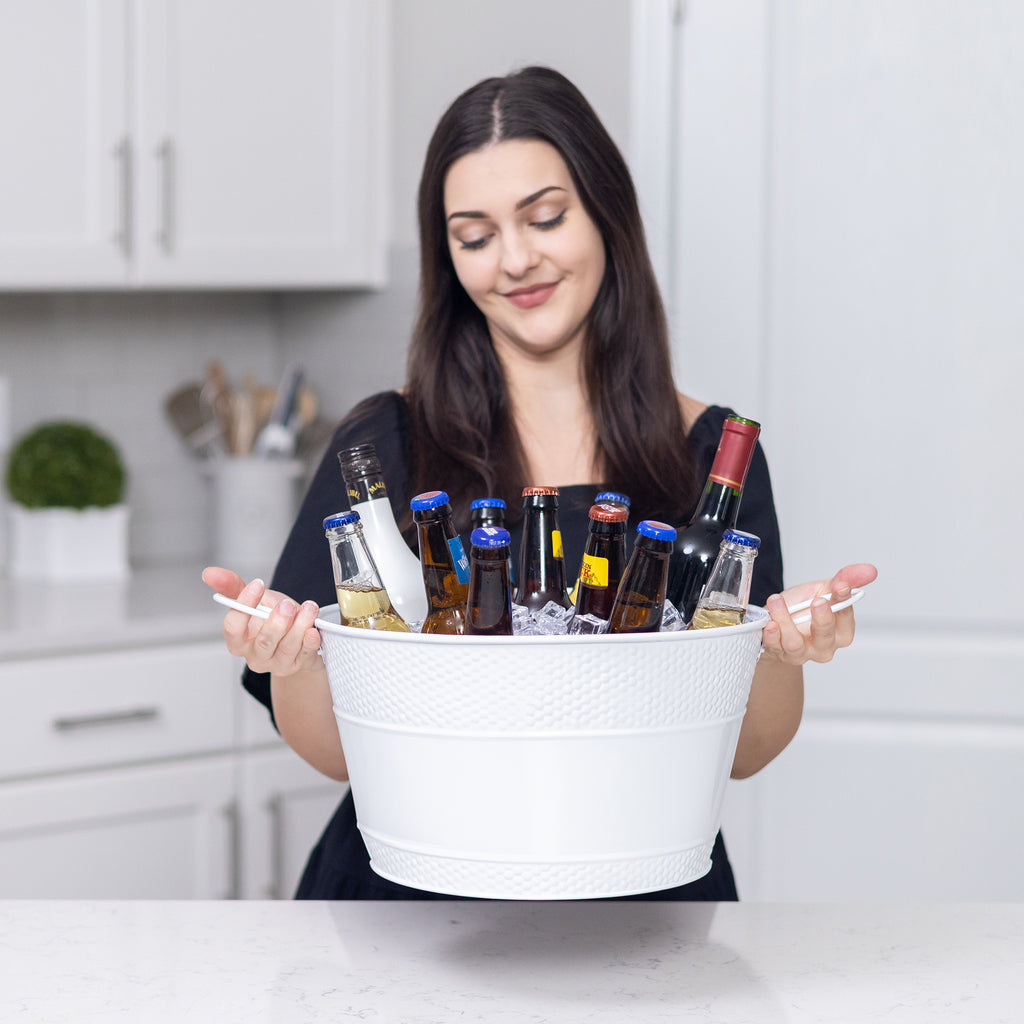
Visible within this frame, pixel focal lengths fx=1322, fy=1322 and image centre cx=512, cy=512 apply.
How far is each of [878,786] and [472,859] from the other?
1.50 metres

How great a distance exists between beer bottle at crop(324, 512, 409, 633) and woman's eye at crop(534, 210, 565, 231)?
49 cm

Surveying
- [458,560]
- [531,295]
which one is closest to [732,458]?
[458,560]

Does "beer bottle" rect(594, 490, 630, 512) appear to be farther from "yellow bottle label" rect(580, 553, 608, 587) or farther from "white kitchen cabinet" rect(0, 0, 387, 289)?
"white kitchen cabinet" rect(0, 0, 387, 289)

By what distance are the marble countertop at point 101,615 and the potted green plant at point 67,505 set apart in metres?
0.05

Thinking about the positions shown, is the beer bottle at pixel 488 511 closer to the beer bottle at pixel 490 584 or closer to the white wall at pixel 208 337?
the beer bottle at pixel 490 584

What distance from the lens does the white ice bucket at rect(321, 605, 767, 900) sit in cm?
72

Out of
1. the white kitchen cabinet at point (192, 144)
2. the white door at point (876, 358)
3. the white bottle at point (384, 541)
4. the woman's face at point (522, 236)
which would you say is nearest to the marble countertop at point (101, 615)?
the white kitchen cabinet at point (192, 144)

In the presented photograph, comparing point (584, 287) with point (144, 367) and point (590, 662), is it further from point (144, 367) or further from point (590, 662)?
point (144, 367)

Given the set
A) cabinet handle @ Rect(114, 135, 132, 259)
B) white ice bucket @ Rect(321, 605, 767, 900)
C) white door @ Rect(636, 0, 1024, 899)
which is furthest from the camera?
cabinet handle @ Rect(114, 135, 132, 259)

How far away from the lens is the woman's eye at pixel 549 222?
4.25 feet

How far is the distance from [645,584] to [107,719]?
1.50 metres

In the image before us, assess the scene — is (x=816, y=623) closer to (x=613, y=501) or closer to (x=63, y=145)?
(x=613, y=501)

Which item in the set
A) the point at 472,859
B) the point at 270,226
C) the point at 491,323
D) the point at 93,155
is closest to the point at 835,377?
the point at 491,323

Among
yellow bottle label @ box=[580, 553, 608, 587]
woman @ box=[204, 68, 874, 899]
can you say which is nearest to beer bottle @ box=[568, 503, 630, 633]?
yellow bottle label @ box=[580, 553, 608, 587]
